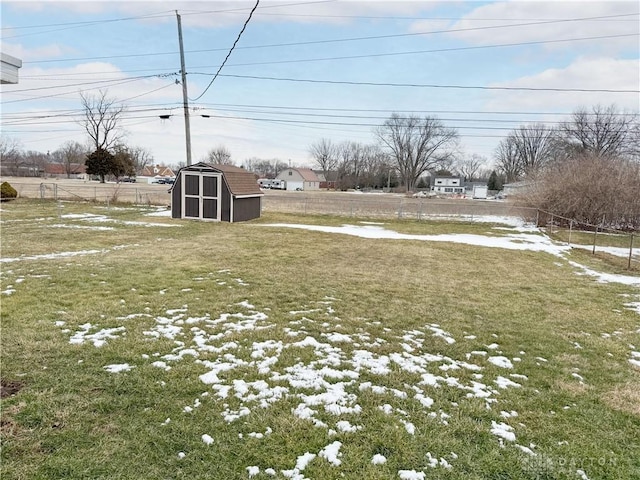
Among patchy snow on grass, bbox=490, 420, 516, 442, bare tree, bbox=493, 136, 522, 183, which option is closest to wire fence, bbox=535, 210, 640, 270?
patchy snow on grass, bbox=490, 420, 516, 442

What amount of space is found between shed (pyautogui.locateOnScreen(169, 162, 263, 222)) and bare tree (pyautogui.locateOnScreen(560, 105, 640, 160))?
1388 inches

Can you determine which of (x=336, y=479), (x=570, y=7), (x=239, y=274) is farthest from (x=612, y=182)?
(x=336, y=479)

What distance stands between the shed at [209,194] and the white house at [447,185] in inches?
2482

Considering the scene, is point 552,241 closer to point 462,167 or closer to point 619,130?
point 619,130

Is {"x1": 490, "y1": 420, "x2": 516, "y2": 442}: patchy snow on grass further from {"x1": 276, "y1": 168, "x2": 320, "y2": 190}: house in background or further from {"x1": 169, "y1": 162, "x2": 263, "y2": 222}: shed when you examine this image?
{"x1": 276, "y1": 168, "x2": 320, "y2": 190}: house in background

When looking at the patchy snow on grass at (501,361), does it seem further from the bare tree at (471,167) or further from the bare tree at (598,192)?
the bare tree at (471,167)

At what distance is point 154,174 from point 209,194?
67.4m

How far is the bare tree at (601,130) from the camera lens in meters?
35.4

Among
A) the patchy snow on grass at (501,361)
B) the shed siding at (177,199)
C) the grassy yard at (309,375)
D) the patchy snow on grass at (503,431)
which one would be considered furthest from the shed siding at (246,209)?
the patchy snow on grass at (503,431)

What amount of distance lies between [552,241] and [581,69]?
30.2 ft

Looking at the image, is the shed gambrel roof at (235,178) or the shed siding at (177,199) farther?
the shed siding at (177,199)

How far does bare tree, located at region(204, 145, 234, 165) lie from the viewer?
67375mm

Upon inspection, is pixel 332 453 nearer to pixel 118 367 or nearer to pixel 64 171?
pixel 118 367

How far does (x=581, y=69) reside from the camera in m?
17.7
